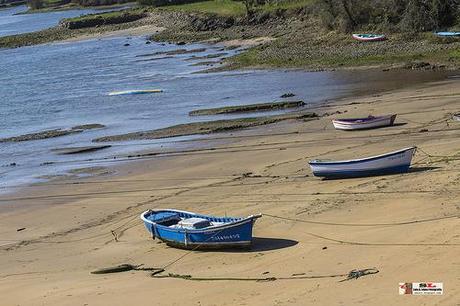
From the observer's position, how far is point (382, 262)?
684 inches

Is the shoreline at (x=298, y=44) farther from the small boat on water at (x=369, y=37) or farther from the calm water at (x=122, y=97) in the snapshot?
the calm water at (x=122, y=97)

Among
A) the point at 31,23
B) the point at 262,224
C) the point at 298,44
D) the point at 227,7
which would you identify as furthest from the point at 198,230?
the point at 31,23

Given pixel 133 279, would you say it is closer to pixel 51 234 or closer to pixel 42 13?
pixel 51 234

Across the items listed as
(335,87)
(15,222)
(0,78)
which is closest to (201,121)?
(335,87)

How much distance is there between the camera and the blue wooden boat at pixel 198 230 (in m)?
20.1

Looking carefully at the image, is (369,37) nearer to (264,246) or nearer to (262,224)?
(262,224)

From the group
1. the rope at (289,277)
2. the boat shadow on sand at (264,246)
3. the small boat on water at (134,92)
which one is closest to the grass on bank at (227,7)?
the small boat on water at (134,92)

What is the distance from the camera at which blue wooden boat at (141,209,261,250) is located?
20.1m

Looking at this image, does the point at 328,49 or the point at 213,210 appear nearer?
the point at 213,210

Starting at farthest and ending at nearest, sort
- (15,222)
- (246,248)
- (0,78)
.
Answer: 1. (0,78)
2. (15,222)
3. (246,248)

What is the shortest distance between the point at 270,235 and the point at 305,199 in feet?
10.5

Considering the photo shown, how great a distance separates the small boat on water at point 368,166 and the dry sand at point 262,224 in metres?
0.38

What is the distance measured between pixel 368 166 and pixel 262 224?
15.7 feet

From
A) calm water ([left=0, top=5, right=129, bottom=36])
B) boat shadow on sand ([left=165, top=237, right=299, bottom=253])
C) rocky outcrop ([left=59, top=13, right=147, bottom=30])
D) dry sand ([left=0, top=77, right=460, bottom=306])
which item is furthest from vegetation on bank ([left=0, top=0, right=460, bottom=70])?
calm water ([left=0, top=5, right=129, bottom=36])
